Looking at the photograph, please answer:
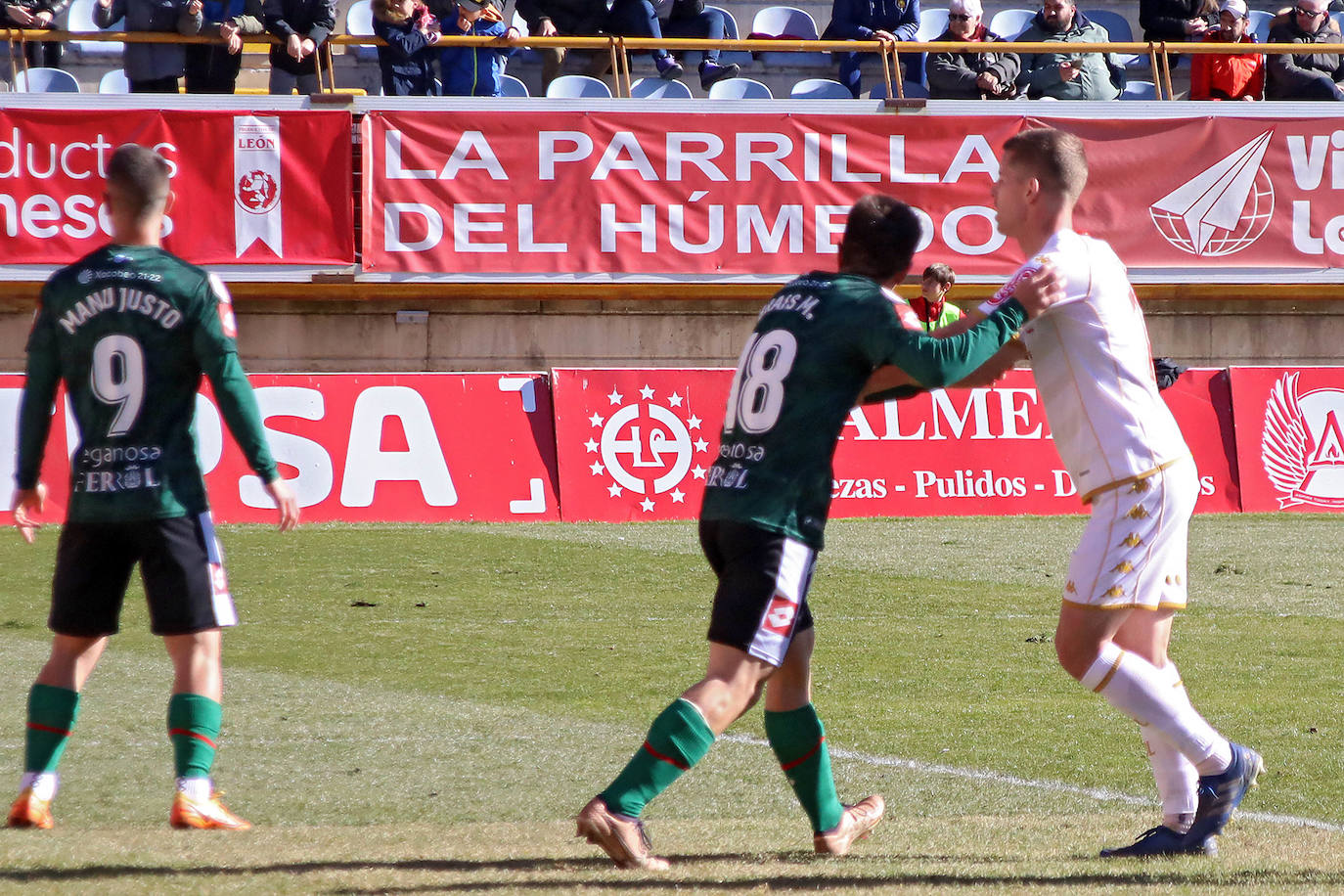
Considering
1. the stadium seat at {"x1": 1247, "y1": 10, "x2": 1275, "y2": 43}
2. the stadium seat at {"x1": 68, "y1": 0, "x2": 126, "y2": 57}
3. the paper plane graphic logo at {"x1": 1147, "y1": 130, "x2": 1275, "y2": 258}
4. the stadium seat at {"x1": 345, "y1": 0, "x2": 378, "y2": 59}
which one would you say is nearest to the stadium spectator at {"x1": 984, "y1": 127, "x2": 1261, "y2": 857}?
the paper plane graphic logo at {"x1": 1147, "y1": 130, "x2": 1275, "y2": 258}

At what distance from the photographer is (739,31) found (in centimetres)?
2233

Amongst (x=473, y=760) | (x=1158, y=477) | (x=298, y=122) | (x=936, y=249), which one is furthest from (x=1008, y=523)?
(x=1158, y=477)

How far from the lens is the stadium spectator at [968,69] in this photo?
62.2 ft

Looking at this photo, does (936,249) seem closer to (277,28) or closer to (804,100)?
(804,100)

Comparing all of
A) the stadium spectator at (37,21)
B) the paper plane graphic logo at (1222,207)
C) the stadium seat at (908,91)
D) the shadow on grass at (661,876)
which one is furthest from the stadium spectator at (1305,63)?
the shadow on grass at (661,876)

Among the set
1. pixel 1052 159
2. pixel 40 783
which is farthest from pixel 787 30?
pixel 40 783

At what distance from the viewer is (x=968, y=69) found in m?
19.1

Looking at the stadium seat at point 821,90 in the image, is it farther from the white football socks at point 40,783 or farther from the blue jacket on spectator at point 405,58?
the white football socks at point 40,783

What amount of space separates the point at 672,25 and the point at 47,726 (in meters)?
16.7

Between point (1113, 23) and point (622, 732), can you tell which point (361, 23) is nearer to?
point (1113, 23)

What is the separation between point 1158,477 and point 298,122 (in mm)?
A: 14528

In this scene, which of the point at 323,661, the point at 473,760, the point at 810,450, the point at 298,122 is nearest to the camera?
the point at 810,450

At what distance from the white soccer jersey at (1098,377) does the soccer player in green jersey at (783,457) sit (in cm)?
15

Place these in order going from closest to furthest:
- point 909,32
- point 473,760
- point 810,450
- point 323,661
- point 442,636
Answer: point 810,450
point 473,760
point 323,661
point 442,636
point 909,32
